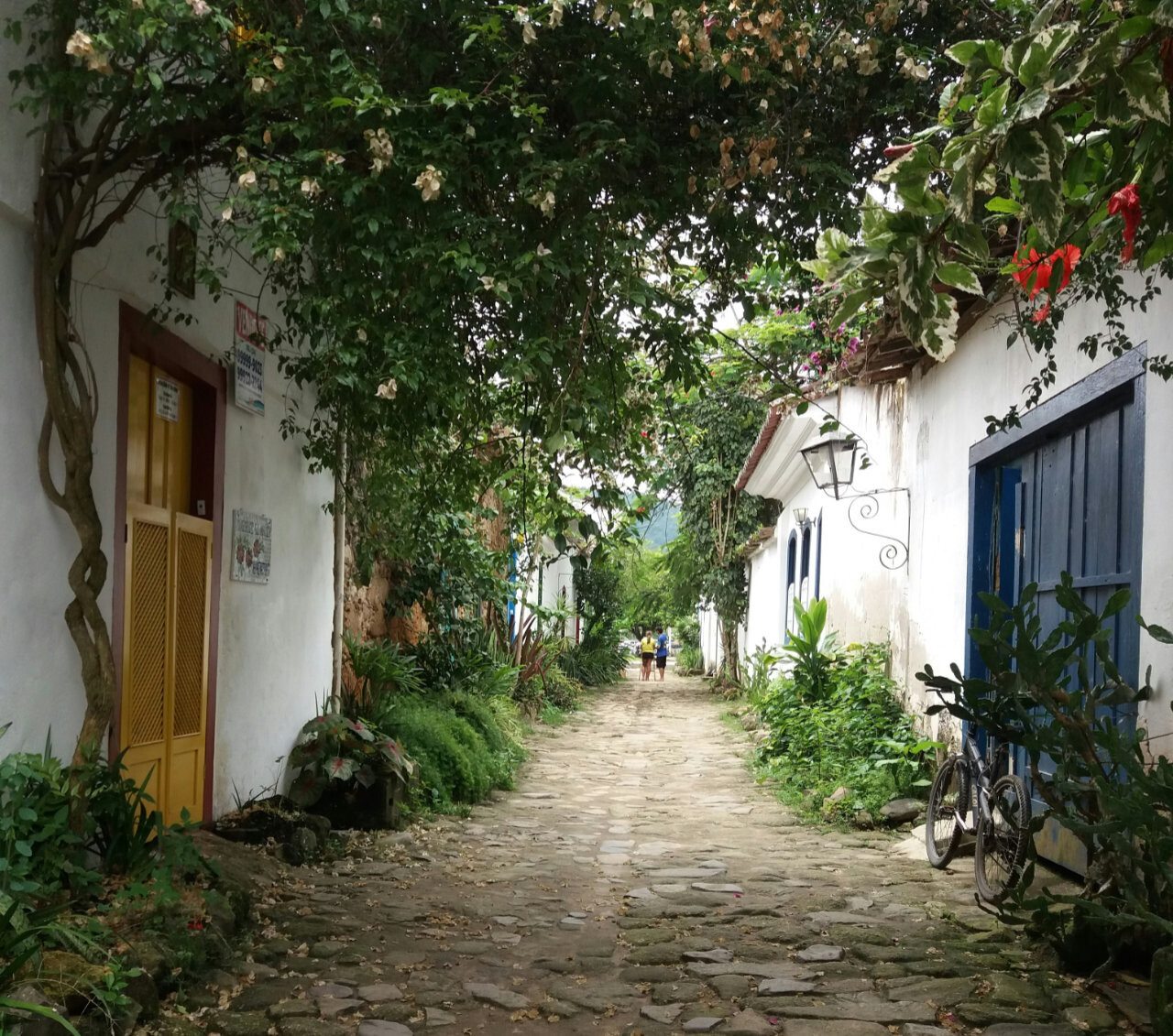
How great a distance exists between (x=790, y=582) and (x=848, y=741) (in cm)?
716

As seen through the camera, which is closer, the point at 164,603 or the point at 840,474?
the point at 164,603

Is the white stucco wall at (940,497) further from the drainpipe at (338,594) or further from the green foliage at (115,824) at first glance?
the drainpipe at (338,594)

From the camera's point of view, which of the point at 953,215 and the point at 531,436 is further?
the point at 531,436

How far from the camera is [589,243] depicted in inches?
174

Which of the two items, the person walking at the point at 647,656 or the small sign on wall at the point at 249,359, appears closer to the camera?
the small sign on wall at the point at 249,359

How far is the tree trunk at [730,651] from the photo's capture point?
21172 mm

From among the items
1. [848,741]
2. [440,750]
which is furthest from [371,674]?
[848,741]

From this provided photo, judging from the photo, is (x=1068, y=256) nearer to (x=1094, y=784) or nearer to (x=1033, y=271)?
(x=1033, y=271)

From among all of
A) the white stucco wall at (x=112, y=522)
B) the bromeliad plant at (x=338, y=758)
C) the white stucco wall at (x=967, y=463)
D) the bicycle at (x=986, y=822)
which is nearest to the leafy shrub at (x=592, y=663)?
the white stucco wall at (x=967, y=463)

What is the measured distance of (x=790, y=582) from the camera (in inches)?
633

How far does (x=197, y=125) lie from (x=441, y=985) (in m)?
3.55

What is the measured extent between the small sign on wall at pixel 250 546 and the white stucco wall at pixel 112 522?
0.07m

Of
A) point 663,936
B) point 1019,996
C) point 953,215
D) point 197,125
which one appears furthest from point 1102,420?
Result: point 197,125

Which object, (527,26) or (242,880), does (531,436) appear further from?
(242,880)
